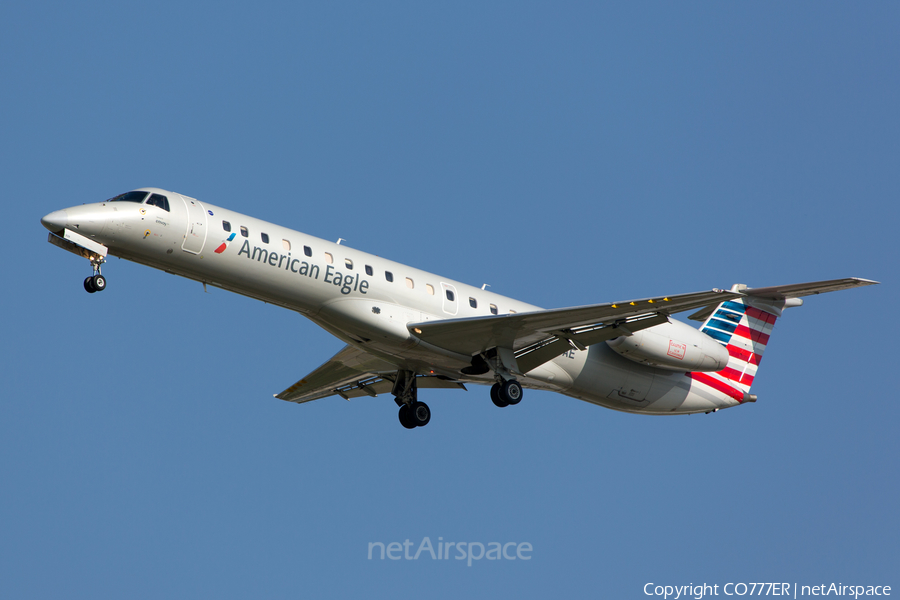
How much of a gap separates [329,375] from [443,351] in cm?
441

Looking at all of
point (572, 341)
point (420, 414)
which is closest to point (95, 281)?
point (420, 414)

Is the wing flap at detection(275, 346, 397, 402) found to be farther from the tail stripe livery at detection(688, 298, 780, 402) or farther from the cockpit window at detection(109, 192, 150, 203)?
the tail stripe livery at detection(688, 298, 780, 402)

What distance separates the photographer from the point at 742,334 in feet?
75.4

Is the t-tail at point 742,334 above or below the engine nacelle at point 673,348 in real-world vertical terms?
above

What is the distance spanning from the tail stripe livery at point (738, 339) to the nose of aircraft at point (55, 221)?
14.3 metres

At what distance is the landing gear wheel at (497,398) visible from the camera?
752 inches

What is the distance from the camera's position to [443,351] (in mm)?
18969

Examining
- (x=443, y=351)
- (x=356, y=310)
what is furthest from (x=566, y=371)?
(x=356, y=310)

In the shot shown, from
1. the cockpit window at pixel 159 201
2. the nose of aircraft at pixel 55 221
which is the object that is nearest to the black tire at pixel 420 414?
the cockpit window at pixel 159 201

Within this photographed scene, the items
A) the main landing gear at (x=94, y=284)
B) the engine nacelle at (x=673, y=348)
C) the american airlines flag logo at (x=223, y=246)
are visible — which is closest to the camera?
the main landing gear at (x=94, y=284)

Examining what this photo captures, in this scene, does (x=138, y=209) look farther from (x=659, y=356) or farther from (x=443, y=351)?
(x=659, y=356)

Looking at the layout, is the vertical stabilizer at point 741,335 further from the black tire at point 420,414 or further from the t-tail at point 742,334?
the black tire at point 420,414

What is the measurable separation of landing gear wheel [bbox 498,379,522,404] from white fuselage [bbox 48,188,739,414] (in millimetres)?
979

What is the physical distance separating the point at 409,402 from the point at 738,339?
8.14 metres
